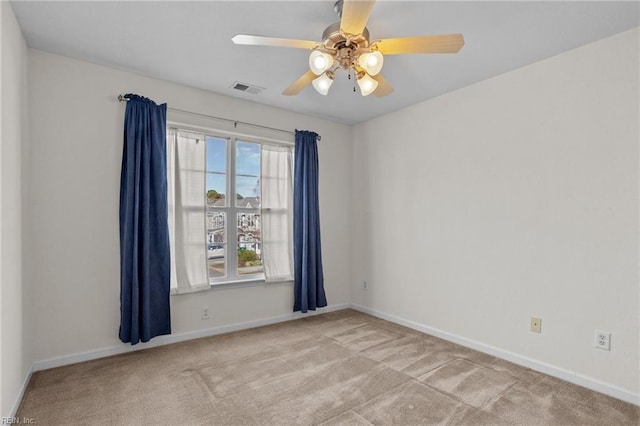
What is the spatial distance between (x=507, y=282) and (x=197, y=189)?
3058 millimetres

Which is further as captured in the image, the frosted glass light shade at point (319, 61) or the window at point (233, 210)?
the window at point (233, 210)

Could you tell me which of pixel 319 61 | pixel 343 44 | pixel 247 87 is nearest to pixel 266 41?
pixel 319 61

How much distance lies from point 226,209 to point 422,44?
2.63 metres

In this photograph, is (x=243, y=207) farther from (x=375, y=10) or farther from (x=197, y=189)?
(x=375, y=10)

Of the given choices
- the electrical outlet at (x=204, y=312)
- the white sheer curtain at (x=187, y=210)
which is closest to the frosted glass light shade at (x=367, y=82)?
the white sheer curtain at (x=187, y=210)

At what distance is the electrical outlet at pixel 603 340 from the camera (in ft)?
8.02

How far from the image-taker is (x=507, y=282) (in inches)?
119

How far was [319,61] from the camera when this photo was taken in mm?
1944

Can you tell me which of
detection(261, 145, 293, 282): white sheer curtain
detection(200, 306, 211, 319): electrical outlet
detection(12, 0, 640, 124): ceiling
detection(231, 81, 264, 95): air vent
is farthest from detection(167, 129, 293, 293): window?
detection(12, 0, 640, 124): ceiling

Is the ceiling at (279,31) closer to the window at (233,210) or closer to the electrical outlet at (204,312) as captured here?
the window at (233,210)

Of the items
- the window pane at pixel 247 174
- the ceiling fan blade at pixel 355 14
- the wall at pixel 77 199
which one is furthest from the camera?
the window pane at pixel 247 174

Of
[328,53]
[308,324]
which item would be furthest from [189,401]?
[328,53]

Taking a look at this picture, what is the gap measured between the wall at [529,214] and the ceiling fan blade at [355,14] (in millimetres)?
1903

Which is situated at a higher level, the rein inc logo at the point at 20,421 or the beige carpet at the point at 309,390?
the rein inc logo at the point at 20,421
